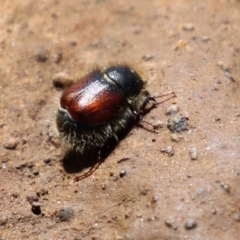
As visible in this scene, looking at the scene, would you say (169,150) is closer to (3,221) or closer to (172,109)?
(172,109)

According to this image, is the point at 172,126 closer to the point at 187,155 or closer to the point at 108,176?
the point at 187,155

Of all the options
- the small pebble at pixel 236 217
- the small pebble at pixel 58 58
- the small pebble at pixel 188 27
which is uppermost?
the small pebble at pixel 58 58

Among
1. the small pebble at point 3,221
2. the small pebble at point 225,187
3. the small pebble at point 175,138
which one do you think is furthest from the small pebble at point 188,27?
the small pebble at point 3,221

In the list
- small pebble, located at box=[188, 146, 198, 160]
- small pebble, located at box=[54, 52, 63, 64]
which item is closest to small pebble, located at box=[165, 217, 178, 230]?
small pebble, located at box=[188, 146, 198, 160]

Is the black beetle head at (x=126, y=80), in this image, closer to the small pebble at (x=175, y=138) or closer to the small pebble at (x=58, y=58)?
the small pebble at (x=175, y=138)

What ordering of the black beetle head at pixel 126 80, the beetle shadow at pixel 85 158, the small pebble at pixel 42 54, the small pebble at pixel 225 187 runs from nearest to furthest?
1. the small pebble at pixel 225 187
2. the beetle shadow at pixel 85 158
3. the black beetle head at pixel 126 80
4. the small pebble at pixel 42 54

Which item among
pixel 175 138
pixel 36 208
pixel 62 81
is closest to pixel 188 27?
pixel 62 81
